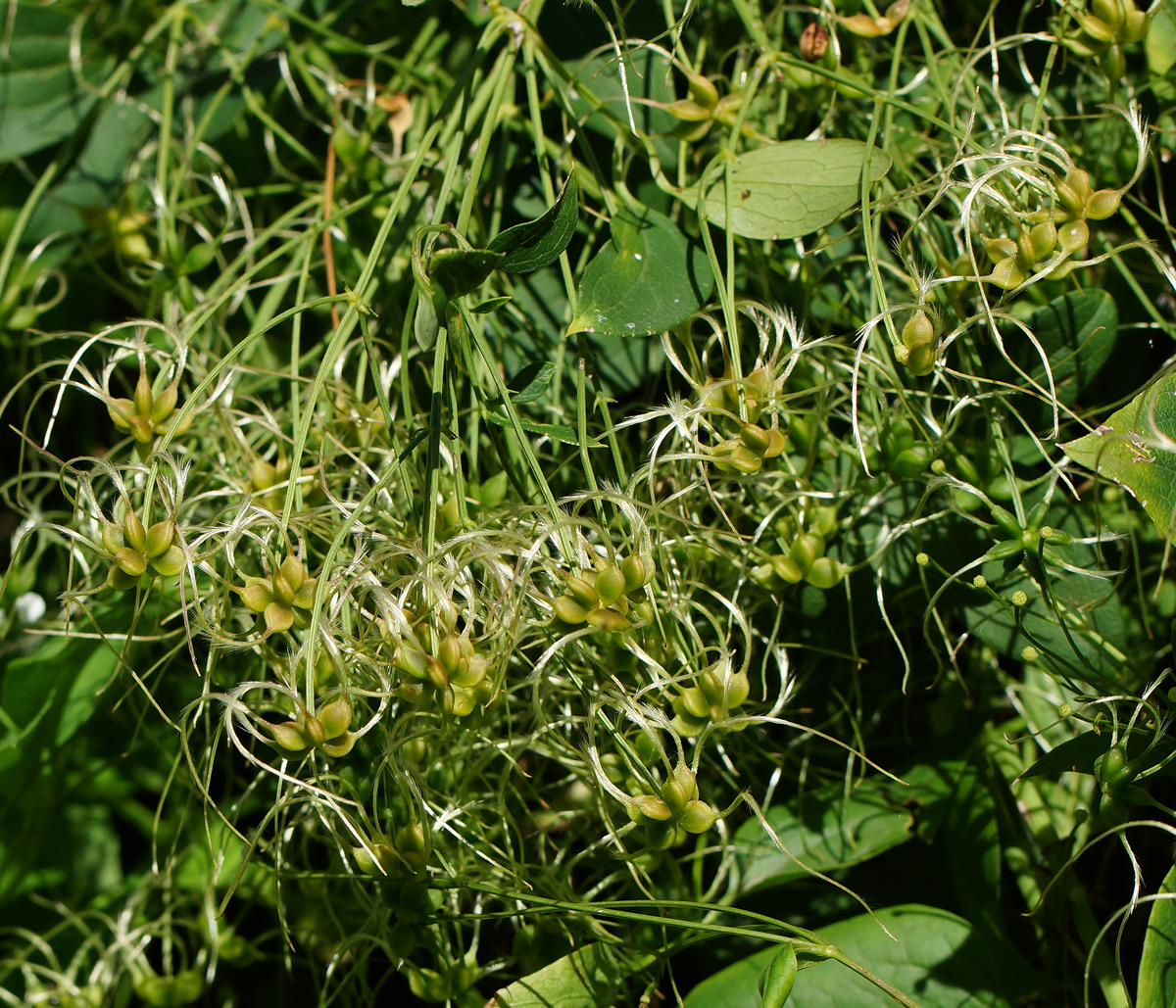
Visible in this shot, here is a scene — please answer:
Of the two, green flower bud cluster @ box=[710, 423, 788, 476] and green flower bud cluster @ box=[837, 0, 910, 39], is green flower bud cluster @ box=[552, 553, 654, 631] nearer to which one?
green flower bud cluster @ box=[710, 423, 788, 476]

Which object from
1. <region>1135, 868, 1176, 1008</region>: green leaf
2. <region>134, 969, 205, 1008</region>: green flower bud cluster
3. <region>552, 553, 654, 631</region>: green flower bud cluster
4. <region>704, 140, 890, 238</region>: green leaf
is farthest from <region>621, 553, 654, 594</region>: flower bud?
<region>134, 969, 205, 1008</region>: green flower bud cluster

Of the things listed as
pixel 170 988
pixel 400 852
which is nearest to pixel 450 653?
pixel 400 852

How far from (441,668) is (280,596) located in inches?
3.5

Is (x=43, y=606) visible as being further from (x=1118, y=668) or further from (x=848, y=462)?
(x=1118, y=668)

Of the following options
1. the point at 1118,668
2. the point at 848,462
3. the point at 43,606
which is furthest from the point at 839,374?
the point at 43,606

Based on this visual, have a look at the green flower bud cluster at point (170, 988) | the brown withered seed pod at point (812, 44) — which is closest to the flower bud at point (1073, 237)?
the brown withered seed pod at point (812, 44)

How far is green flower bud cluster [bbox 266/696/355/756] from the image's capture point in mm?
412

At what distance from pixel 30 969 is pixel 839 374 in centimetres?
71

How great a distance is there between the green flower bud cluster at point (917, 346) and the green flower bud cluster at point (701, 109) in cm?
20

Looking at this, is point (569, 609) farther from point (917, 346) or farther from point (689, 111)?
point (689, 111)

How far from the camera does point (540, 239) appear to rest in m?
0.47

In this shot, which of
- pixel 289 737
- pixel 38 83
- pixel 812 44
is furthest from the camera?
pixel 38 83


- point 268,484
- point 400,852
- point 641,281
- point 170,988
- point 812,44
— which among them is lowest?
point 170,988

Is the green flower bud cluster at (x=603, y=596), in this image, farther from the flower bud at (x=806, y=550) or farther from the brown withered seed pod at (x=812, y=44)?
the brown withered seed pod at (x=812, y=44)
